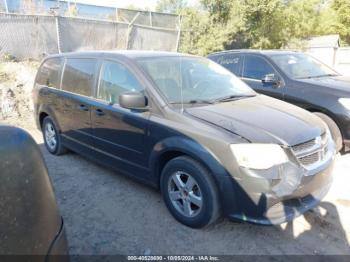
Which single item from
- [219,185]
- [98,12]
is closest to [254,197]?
[219,185]

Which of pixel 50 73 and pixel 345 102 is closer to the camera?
pixel 345 102

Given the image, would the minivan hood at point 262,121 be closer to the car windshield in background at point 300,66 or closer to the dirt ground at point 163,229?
the dirt ground at point 163,229

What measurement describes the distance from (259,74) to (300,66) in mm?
782

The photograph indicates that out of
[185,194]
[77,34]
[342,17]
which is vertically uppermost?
[342,17]

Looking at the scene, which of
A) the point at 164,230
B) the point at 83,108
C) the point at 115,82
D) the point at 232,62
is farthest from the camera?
the point at 232,62

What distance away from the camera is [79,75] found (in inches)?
181

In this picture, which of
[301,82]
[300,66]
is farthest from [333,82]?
[300,66]

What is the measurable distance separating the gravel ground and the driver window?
1.22 m

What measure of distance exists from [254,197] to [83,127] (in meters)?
2.68

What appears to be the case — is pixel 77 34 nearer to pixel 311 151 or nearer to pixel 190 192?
pixel 190 192

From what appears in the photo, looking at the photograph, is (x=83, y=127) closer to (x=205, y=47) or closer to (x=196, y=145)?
(x=196, y=145)

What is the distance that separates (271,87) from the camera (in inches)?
232

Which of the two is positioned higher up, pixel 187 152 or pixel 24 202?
pixel 24 202

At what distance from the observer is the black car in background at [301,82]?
502 cm
